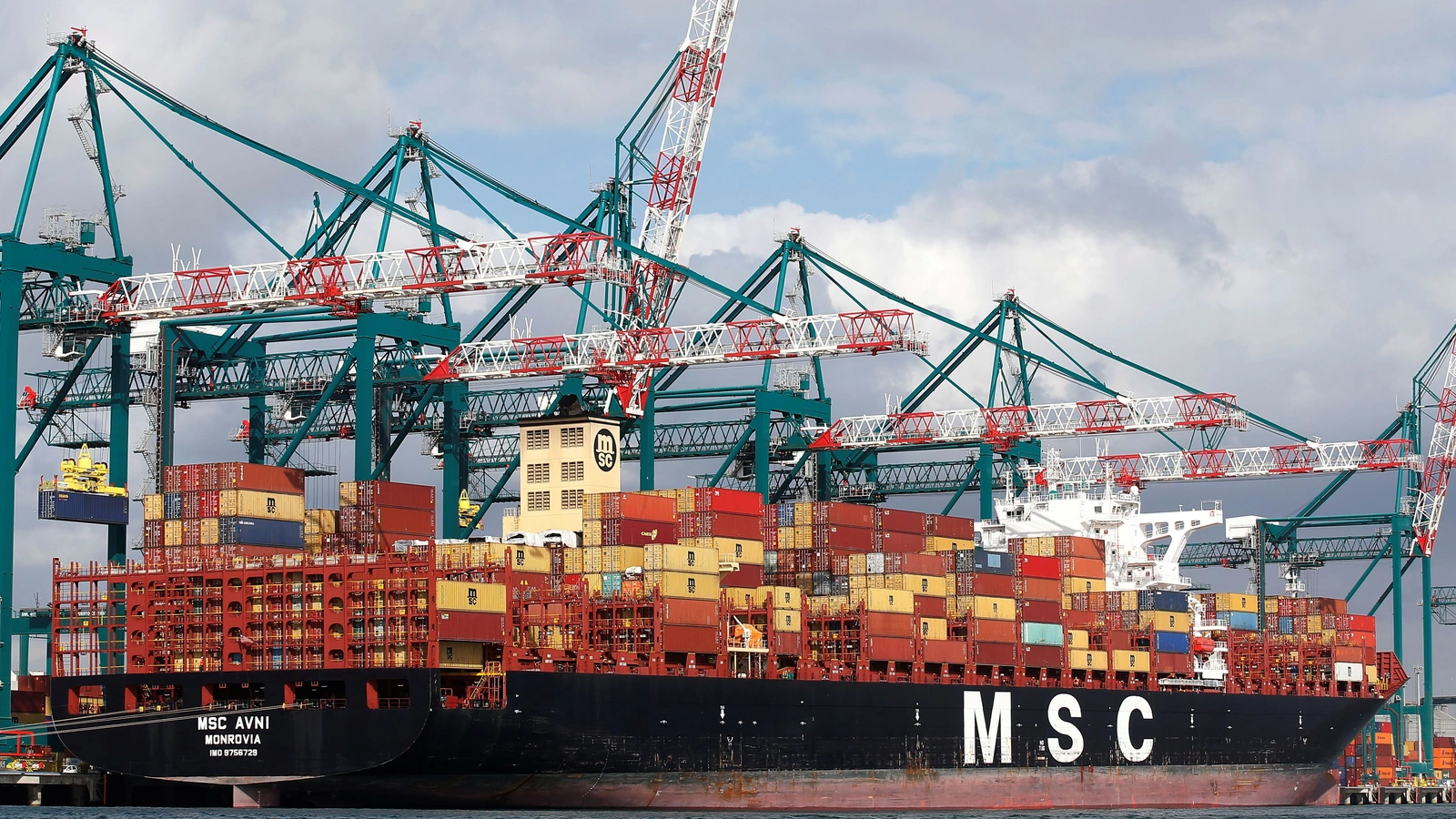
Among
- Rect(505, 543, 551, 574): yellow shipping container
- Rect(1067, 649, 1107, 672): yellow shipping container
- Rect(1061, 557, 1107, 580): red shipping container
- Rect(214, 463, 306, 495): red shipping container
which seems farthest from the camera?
Rect(1061, 557, 1107, 580): red shipping container

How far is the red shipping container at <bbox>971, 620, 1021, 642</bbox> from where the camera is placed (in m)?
65.6

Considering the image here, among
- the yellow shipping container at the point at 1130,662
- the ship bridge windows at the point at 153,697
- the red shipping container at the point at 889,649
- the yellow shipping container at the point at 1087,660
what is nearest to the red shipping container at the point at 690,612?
the red shipping container at the point at 889,649

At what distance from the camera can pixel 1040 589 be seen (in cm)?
6875

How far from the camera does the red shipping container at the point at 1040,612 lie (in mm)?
68000

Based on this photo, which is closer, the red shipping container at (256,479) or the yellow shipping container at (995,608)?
the red shipping container at (256,479)

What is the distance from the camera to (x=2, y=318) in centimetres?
6078

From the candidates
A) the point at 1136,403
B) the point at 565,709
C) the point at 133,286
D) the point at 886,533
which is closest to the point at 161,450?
the point at 133,286

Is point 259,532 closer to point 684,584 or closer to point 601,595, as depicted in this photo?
point 601,595

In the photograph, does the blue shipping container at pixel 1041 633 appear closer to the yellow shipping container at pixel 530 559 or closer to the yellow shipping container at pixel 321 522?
the yellow shipping container at pixel 530 559

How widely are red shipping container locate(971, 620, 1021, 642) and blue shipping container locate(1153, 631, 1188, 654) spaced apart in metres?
8.89

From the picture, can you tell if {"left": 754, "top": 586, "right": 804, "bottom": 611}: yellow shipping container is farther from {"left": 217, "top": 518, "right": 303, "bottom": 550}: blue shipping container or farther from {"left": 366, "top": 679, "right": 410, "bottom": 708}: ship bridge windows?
{"left": 217, "top": 518, "right": 303, "bottom": 550}: blue shipping container

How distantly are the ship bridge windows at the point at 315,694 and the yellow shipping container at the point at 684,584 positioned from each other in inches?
357

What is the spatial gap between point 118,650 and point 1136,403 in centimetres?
4473

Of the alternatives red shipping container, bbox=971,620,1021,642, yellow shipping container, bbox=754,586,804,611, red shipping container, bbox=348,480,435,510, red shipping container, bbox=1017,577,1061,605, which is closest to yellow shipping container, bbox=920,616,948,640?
red shipping container, bbox=971,620,1021,642
